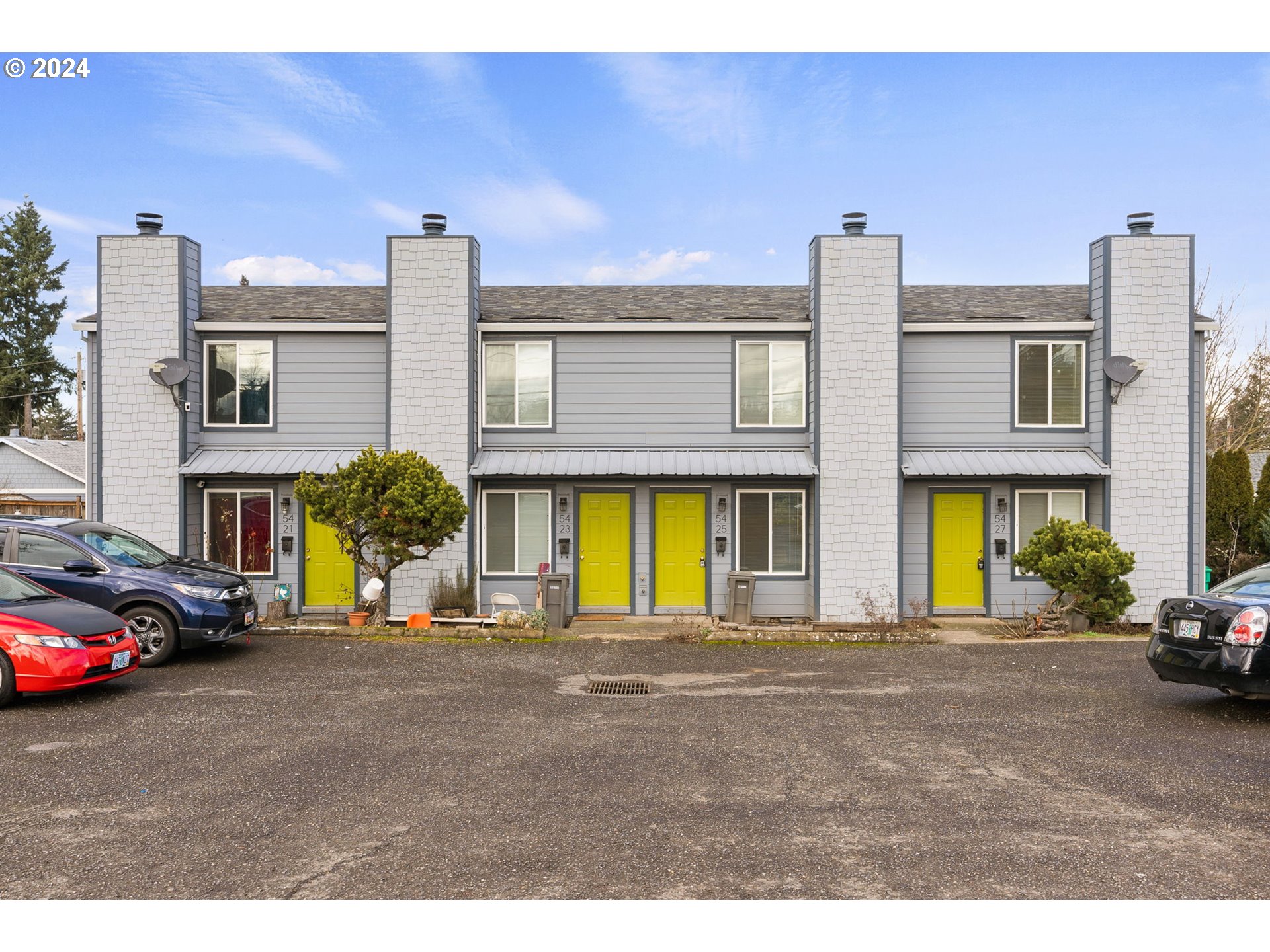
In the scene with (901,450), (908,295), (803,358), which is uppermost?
(908,295)

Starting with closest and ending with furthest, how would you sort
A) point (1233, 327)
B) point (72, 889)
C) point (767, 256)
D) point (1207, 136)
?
point (72, 889) < point (1207, 136) < point (767, 256) < point (1233, 327)

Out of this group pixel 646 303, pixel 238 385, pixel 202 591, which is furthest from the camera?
pixel 646 303

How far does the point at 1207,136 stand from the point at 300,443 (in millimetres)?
17769

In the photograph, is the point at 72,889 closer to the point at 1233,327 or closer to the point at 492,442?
the point at 492,442

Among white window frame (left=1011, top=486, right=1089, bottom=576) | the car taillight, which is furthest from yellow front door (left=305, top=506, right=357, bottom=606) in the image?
the car taillight

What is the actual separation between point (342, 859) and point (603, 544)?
936cm

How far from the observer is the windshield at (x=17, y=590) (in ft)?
25.8

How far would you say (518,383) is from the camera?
1364 cm

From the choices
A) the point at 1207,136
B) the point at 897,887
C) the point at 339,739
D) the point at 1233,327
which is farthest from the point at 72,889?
the point at 1233,327

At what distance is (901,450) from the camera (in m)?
13.1

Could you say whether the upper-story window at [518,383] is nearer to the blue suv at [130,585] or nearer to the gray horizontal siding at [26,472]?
the blue suv at [130,585]

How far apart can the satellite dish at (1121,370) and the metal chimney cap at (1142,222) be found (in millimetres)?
2319

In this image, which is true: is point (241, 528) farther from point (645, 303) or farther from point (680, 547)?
point (645, 303)

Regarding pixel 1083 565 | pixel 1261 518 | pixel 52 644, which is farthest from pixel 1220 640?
pixel 1261 518
